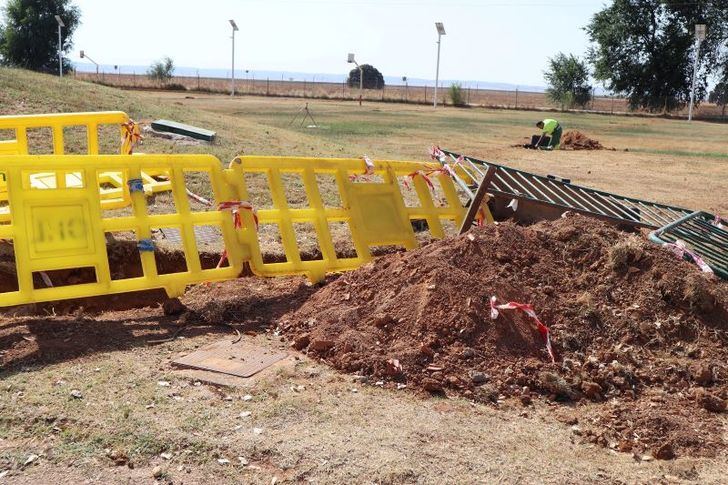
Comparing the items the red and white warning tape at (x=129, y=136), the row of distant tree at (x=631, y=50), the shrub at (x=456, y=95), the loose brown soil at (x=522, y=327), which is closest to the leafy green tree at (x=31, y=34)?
the row of distant tree at (x=631, y=50)

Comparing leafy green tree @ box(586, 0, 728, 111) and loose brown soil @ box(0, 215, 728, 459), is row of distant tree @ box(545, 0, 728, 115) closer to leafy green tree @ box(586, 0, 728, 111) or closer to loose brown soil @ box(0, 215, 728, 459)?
leafy green tree @ box(586, 0, 728, 111)

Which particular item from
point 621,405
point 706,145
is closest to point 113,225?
point 621,405

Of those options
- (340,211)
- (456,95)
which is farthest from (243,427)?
(456,95)

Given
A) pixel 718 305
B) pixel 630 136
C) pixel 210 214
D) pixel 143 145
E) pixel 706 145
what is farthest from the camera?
pixel 630 136

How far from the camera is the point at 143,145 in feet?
43.1

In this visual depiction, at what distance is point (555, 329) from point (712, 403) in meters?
1.07

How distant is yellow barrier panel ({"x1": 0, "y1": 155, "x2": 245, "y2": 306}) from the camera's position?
235 inches

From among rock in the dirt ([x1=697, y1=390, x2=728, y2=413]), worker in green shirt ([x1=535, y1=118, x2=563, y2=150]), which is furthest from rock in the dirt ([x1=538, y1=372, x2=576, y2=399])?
worker in green shirt ([x1=535, y1=118, x2=563, y2=150])

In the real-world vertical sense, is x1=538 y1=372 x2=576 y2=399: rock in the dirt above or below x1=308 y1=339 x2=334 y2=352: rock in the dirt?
below

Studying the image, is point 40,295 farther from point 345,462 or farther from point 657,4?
point 657,4

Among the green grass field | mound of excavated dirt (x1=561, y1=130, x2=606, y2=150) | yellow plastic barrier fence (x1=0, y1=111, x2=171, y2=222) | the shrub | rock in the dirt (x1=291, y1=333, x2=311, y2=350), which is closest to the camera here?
the green grass field

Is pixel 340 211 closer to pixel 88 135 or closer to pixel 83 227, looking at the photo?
pixel 83 227

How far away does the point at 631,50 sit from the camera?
6031cm

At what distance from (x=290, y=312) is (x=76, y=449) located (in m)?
2.41
